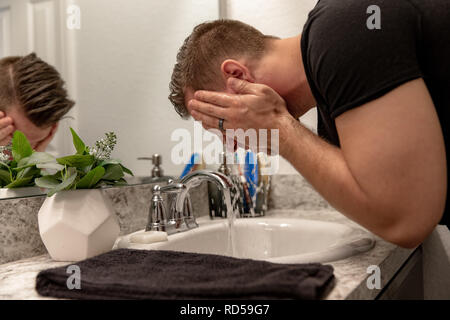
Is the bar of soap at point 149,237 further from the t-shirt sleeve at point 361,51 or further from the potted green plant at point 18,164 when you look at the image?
the t-shirt sleeve at point 361,51

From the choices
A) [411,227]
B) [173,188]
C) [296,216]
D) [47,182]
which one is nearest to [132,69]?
[173,188]

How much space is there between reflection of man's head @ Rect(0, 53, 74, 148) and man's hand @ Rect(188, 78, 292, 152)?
31cm

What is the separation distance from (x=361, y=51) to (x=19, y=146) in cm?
66

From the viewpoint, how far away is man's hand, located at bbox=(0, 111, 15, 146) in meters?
0.86

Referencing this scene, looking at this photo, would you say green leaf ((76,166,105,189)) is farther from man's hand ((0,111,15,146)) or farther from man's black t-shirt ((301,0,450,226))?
man's black t-shirt ((301,0,450,226))

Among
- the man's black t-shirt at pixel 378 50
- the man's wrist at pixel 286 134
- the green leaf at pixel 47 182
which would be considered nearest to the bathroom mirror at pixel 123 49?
the green leaf at pixel 47 182

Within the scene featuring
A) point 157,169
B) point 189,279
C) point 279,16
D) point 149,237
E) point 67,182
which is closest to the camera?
point 189,279

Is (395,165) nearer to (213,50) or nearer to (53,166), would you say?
(213,50)

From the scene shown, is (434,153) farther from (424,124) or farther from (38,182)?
(38,182)

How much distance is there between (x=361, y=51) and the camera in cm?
65

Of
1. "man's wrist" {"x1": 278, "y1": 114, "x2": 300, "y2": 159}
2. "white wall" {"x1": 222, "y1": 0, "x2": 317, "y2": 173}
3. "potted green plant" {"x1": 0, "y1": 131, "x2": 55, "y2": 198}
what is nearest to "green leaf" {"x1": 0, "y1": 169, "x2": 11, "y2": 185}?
"potted green plant" {"x1": 0, "y1": 131, "x2": 55, "y2": 198}

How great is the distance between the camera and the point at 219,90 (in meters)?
0.92

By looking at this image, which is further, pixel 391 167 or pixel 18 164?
pixel 18 164
